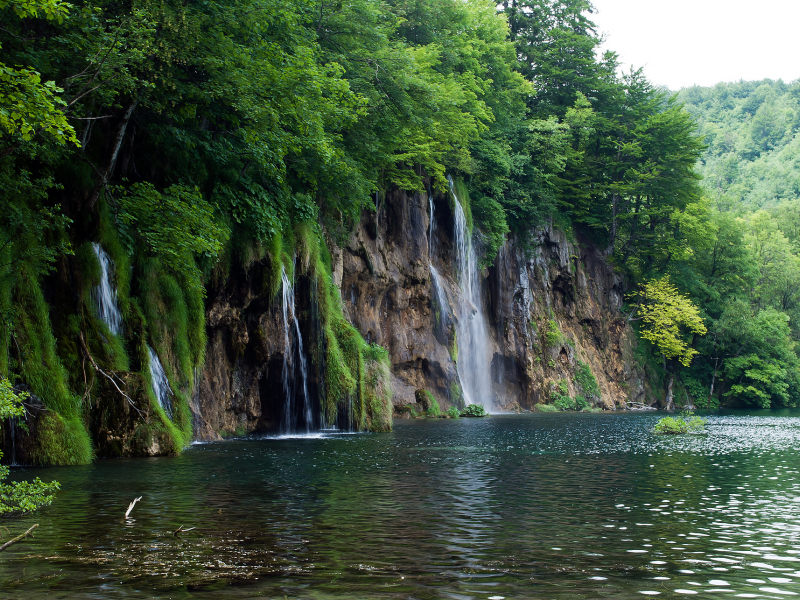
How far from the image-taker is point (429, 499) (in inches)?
376

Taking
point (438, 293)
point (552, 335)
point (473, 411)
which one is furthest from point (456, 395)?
point (552, 335)

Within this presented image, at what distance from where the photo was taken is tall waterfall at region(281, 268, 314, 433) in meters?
22.2

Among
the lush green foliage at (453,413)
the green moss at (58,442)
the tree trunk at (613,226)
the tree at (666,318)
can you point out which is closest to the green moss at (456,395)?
the lush green foliage at (453,413)

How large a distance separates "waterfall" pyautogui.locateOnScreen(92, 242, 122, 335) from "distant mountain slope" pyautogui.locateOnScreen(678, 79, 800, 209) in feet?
317

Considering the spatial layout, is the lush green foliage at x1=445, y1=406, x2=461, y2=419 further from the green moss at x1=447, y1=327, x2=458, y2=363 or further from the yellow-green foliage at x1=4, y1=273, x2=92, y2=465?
the yellow-green foliage at x1=4, y1=273, x2=92, y2=465

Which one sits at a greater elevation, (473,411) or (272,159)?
(272,159)

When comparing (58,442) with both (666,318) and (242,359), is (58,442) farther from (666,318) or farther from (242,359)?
(666,318)

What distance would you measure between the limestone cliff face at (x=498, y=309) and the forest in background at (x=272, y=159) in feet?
6.51

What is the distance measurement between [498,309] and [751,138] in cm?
11308

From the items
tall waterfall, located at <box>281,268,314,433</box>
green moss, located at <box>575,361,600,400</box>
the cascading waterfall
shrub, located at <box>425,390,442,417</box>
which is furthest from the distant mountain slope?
tall waterfall, located at <box>281,268,314,433</box>

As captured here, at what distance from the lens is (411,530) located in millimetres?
7480

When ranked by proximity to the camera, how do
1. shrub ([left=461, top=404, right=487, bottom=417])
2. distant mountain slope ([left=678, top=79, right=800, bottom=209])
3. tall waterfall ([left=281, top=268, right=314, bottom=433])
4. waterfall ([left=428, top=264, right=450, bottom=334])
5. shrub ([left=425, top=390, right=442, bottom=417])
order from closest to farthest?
tall waterfall ([left=281, top=268, right=314, bottom=433]), shrub ([left=425, top=390, right=442, bottom=417]), shrub ([left=461, top=404, right=487, bottom=417]), waterfall ([left=428, top=264, right=450, bottom=334]), distant mountain slope ([left=678, top=79, right=800, bottom=209])

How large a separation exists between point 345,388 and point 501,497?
13439mm

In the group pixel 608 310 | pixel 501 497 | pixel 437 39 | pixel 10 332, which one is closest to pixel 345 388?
pixel 10 332
